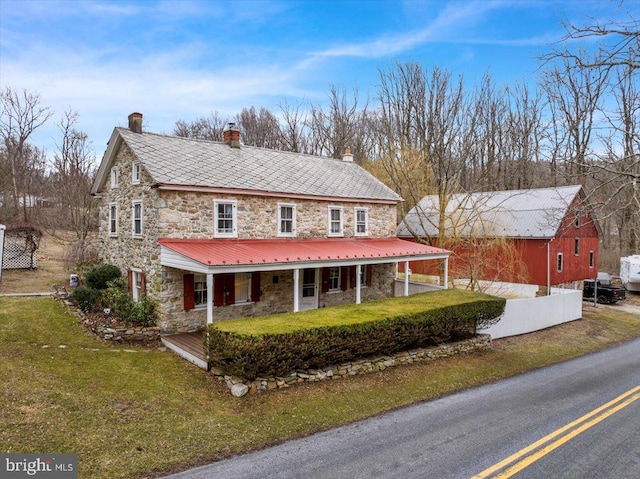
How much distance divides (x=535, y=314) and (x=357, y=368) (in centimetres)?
987

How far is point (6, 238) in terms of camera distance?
20.1 meters

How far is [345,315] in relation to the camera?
11.1 m

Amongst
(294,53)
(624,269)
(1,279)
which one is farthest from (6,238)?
(624,269)

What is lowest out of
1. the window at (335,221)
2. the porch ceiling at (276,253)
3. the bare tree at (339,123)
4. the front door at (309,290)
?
the front door at (309,290)

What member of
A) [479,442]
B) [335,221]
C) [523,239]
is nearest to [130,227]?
[335,221]

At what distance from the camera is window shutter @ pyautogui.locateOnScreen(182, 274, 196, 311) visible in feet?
43.0

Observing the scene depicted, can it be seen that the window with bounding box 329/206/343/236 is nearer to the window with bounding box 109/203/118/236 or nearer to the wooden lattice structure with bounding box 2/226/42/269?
the window with bounding box 109/203/118/236

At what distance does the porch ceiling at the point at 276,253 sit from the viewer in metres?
11.6

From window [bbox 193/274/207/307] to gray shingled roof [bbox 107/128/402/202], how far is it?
3.13 m

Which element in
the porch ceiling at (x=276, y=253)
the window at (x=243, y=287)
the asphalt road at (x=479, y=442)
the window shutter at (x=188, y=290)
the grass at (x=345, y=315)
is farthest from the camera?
the window at (x=243, y=287)

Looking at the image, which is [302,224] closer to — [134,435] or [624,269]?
[134,435]

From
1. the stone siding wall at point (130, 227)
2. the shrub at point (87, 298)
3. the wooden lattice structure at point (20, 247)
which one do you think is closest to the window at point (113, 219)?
the stone siding wall at point (130, 227)

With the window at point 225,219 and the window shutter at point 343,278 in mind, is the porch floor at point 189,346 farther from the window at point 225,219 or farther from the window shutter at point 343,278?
the window shutter at point 343,278

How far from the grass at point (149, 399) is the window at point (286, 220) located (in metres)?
6.30
